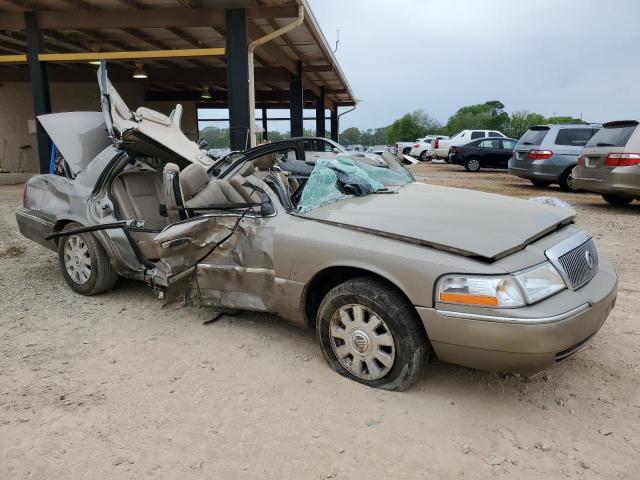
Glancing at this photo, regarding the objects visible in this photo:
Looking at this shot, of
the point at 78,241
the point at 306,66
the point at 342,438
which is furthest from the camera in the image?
the point at 306,66

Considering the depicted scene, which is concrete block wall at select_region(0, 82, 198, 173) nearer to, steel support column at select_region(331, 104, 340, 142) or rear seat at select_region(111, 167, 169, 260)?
steel support column at select_region(331, 104, 340, 142)

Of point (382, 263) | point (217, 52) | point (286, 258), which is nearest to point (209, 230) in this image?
point (286, 258)

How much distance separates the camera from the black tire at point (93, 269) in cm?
462

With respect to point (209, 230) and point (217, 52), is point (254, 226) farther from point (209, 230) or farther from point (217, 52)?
point (217, 52)

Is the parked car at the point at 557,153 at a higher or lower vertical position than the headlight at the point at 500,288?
higher

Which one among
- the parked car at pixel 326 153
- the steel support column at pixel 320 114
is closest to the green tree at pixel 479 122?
the steel support column at pixel 320 114

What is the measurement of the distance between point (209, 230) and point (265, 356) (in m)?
1.02

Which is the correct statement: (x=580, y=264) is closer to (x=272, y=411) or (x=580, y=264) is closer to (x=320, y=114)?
(x=272, y=411)

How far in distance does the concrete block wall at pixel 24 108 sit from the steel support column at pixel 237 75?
10.6 m

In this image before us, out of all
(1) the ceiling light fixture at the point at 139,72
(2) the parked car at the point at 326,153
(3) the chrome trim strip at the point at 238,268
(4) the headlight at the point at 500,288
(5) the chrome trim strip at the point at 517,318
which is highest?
(1) the ceiling light fixture at the point at 139,72

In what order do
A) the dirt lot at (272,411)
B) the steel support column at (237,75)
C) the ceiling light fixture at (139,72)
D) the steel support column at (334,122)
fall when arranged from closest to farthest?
the dirt lot at (272,411) → the steel support column at (237,75) → the ceiling light fixture at (139,72) → the steel support column at (334,122)

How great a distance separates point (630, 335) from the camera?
11.8 feet

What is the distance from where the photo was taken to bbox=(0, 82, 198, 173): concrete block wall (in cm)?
1708

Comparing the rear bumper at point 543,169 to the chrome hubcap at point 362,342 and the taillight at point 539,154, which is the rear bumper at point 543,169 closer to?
the taillight at point 539,154
